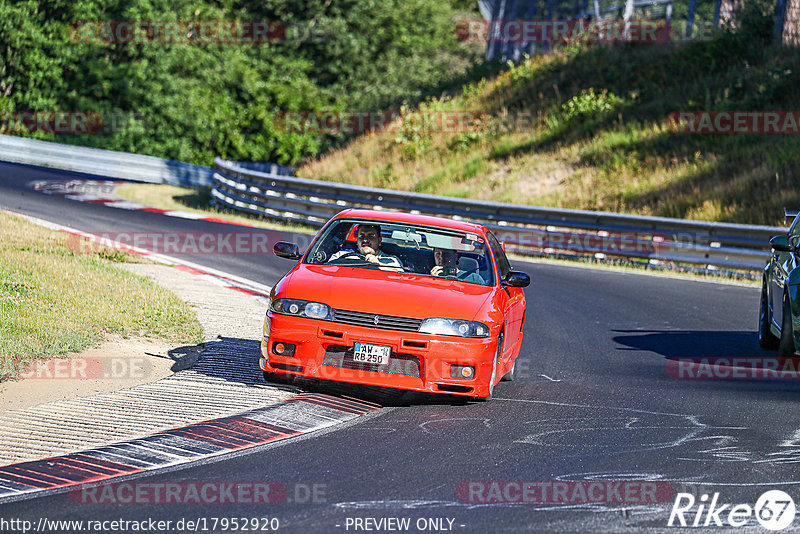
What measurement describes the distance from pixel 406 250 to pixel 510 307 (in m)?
1.10

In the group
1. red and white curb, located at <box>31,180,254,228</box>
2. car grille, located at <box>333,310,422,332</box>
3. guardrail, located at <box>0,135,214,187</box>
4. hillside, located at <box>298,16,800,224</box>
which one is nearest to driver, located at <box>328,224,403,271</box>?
car grille, located at <box>333,310,422,332</box>

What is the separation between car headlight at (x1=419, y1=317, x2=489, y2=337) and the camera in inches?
324

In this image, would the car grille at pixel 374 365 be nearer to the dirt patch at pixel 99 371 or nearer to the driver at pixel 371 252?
the driver at pixel 371 252

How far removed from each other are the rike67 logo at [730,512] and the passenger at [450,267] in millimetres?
3672

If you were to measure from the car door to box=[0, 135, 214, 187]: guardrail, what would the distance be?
91.5 ft

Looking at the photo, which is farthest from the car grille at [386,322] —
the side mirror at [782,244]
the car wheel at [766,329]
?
the car wheel at [766,329]

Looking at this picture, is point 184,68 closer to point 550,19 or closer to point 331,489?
point 550,19

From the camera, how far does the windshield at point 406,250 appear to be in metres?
9.42

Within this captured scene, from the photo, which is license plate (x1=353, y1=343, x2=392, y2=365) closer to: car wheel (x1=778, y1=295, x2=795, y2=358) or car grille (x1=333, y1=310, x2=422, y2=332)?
car grille (x1=333, y1=310, x2=422, y2=332)

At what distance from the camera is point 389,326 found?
8.20 m

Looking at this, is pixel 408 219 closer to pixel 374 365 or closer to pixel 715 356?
pixel 374 365

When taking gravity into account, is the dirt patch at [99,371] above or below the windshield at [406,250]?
below

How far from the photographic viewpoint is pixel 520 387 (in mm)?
9492

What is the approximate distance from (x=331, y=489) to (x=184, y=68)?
45950 mm
